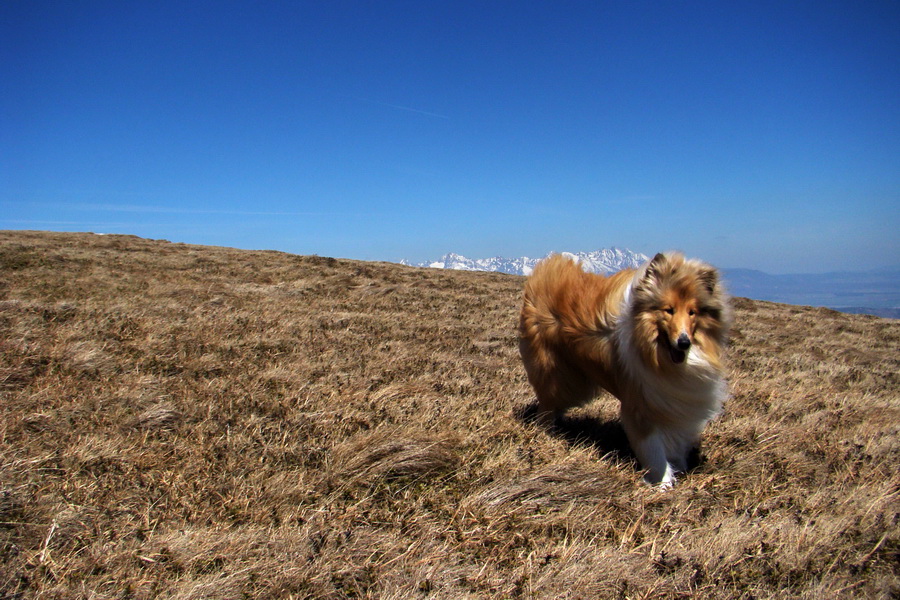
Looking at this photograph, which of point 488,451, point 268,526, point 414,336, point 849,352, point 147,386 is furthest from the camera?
point 849,352

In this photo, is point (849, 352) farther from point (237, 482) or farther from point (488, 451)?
point (237, 482)

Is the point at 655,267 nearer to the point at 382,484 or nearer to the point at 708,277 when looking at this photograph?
the point at 708,277

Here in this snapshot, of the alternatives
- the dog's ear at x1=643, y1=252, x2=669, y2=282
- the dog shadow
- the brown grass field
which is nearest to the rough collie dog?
the dog's ear at x1=643, y1=252, x2=669, y2=282

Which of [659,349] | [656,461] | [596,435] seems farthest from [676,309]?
[596,435]

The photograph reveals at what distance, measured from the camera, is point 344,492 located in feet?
9.42

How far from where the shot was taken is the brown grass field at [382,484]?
2250 mm

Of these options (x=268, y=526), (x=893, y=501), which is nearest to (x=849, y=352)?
(x=893, y=501)

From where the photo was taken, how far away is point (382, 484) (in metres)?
2.96

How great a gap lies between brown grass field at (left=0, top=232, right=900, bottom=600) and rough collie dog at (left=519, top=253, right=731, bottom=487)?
32 cm

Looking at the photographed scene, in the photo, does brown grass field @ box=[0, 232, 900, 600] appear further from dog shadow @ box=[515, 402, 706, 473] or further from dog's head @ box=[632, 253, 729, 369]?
dog's head @ box=[632, 253, 729, 369]

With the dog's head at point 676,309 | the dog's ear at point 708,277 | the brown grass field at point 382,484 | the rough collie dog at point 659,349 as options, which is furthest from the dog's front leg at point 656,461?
the dog's ear at point 708,277

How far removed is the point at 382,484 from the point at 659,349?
2097mm

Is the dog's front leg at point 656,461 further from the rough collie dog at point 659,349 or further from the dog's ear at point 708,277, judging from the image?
the dog's ear at point 708,277

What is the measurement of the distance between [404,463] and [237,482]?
1.00 metres
